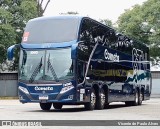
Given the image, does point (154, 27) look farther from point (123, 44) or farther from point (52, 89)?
point (52, 89)

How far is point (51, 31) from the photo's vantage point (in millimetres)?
19922

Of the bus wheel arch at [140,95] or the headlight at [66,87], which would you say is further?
the bus wheel arch at [140,95]

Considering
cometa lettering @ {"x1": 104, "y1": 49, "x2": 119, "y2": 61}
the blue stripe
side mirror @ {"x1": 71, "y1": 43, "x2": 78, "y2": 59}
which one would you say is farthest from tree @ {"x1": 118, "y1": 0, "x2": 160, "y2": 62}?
side mirror @ {"x1": 71, "y1": 43, "x2": 78, "y2": 59}

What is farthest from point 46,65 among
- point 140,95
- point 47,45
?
point 140,95

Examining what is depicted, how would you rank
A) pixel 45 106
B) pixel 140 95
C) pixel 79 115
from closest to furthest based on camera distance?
pixel 79 115 < pixel 45 106 < pixel 140 95

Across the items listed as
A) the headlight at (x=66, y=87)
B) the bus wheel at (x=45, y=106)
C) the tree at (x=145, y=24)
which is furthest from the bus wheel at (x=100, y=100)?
the tree at (x=145, y=24)

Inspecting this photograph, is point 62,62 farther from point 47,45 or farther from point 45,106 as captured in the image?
point 45,106

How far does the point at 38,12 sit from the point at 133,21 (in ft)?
32.2

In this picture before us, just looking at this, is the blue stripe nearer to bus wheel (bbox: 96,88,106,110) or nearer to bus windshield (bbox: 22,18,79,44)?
bus windshield (bbox: 22,18,79,44)

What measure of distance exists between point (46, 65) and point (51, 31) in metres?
1.41

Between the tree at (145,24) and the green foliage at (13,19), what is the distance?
1018 centimetres

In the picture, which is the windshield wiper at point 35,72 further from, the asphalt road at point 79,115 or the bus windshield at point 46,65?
the asphalt road at point 79,115

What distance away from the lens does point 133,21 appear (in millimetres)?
51062

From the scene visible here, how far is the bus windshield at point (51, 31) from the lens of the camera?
19.7 metres
